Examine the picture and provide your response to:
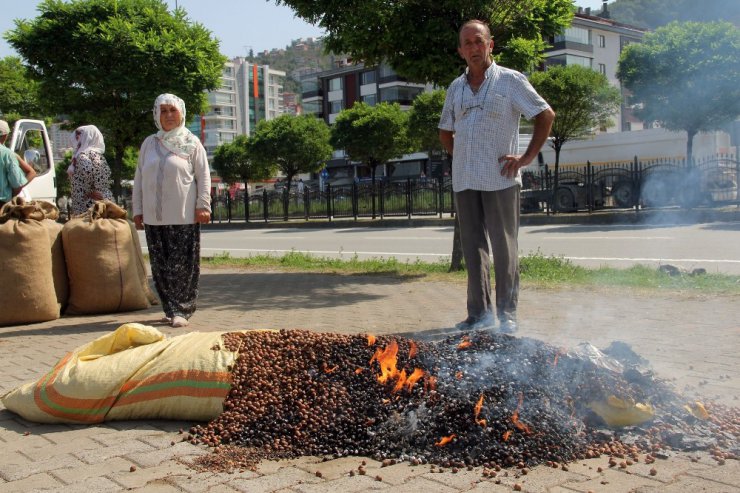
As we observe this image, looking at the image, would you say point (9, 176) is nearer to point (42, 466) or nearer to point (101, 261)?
point (101, 261)

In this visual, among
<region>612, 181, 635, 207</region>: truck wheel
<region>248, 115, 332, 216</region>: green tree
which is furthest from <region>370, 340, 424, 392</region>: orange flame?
<region>248, 115, 332, 216</region>: green tree

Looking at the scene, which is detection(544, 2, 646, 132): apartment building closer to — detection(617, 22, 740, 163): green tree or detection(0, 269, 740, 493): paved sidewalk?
detection(617, 22, 740, 163): green tree

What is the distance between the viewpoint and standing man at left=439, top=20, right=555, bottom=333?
16.3 feet

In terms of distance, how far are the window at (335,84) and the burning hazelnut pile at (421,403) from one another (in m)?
83.4

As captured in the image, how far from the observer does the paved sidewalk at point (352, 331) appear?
2.72 metres

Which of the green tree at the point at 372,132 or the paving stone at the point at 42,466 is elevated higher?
the green tree at the point at 372,132

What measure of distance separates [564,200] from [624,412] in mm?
20165

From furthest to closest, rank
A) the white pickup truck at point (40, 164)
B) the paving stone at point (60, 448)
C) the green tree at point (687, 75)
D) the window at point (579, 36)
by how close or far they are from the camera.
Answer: the window at point (579, 36)
the green tree at point (687, 75)
the white pickup truck at point (40, 164)
the paving stone at point (60, 448)

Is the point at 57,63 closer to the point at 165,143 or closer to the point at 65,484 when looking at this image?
the point at 165,143

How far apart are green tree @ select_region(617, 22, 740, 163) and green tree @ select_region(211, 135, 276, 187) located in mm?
24985

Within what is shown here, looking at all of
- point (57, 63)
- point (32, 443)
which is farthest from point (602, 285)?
point (57, 63)

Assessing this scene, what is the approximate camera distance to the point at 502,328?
496 centimetres

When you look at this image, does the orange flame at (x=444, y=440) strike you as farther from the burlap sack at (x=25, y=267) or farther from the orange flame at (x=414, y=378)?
the burlap sack at (x=25, y=267)

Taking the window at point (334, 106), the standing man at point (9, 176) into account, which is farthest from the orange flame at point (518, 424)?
the window at point (334, 106)
